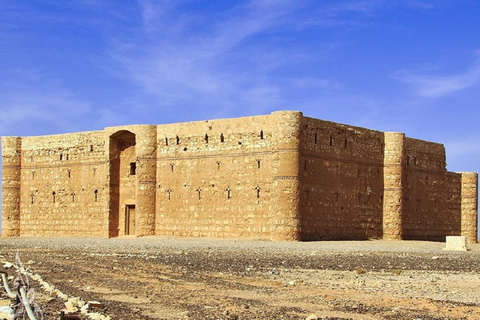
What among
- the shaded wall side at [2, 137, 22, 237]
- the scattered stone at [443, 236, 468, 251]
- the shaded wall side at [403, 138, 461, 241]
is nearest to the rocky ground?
the scattered stone at [443, 236, 468, 251]

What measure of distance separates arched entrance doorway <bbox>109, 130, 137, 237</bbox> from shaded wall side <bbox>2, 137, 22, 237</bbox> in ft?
23.4

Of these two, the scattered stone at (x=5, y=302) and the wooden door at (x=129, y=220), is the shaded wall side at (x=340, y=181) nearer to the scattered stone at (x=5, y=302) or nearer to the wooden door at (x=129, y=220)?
the wooden door at (x=129, y=220)

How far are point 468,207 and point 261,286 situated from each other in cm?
3234

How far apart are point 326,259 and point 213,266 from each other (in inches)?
169

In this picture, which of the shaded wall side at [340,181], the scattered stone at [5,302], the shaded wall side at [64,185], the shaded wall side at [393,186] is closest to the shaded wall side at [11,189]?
the shaded wall side at [64,185]

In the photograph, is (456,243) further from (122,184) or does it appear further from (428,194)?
(122,184)

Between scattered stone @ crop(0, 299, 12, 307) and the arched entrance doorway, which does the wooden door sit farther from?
scattered stone @ crop(0, 299, 12, 307)

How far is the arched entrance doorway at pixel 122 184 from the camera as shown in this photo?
36.5 m

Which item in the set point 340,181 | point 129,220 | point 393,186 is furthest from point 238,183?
point 393,186

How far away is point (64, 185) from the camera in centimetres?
3853

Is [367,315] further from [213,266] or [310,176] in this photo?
[310,176]

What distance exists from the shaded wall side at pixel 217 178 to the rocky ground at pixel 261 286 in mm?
11705

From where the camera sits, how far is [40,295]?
1031 centimetres

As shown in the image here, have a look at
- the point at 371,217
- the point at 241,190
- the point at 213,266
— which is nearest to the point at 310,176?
Result: the point at 241,190
